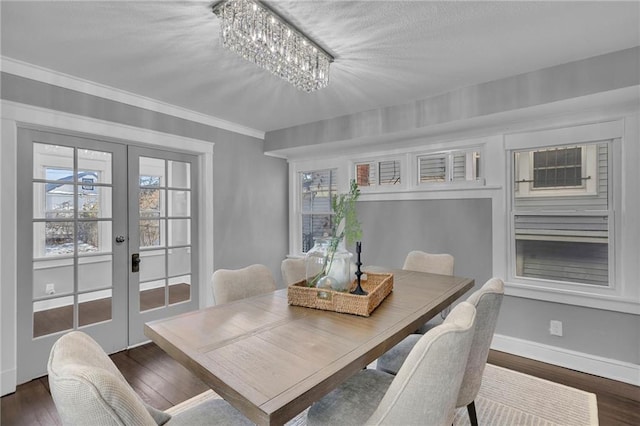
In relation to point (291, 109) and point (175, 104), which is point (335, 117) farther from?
point (175, 104)

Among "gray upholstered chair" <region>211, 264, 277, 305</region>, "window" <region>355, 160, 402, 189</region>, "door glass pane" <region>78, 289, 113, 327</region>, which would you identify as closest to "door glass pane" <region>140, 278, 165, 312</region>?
"door glass pane" <region>78, 289, 113, 327</region>

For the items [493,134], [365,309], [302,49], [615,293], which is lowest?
[615,293]

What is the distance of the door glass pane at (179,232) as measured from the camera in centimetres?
349

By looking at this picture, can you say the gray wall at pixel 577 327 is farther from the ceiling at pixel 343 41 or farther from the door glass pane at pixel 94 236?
the door glass pane at pixel 94 236

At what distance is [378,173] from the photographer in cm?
399

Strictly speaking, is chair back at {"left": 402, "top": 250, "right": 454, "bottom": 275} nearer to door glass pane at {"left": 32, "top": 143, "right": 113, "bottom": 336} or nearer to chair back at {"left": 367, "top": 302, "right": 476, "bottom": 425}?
chair back at {"left": 367, "top": 302, "right": 476, "bottom": 425}

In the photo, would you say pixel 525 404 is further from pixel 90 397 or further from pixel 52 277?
pixel 52 277

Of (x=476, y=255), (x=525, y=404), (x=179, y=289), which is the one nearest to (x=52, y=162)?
(x=179, y=289)

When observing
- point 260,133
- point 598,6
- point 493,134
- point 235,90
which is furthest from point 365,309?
point 260,133

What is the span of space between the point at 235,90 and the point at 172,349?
2.33 metres

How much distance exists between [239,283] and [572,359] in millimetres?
A: 2903

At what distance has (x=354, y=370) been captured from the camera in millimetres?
1117

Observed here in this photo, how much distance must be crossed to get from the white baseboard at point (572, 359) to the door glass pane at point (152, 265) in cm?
350

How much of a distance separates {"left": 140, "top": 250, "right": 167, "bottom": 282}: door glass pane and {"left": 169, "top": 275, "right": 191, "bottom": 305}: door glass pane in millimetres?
166
